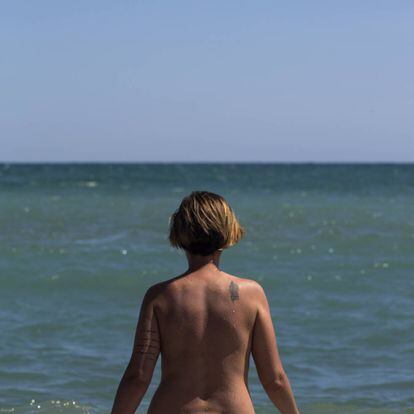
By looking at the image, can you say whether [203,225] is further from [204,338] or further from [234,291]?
[204,338]

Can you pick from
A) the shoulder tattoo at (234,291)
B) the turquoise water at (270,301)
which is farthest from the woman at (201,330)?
the turquoise water at (270,301)

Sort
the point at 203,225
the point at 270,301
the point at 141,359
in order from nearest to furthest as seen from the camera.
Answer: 1. the point at 203,225
2. the point at 141,359
3. the point at 270,301

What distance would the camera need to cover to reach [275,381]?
321cm

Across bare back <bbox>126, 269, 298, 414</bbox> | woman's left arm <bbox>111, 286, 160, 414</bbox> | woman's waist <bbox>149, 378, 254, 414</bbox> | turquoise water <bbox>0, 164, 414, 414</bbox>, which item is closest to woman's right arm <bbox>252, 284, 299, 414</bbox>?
bare back <bbox>126, 269, 298, 414</bbox>

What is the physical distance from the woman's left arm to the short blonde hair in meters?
0.18

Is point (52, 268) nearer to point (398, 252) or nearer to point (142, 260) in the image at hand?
point (142, 260)

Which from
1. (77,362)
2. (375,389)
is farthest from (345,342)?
(77,362)

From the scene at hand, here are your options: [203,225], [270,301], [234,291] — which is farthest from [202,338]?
[270,301]

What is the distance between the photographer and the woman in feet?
10.2

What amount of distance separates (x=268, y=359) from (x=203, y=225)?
0.47 metres

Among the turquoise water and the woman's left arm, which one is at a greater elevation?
the woman's left arm

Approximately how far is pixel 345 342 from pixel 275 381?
594 cm

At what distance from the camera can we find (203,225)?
120 inches

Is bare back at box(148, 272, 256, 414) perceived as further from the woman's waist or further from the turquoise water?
the turquoise water
